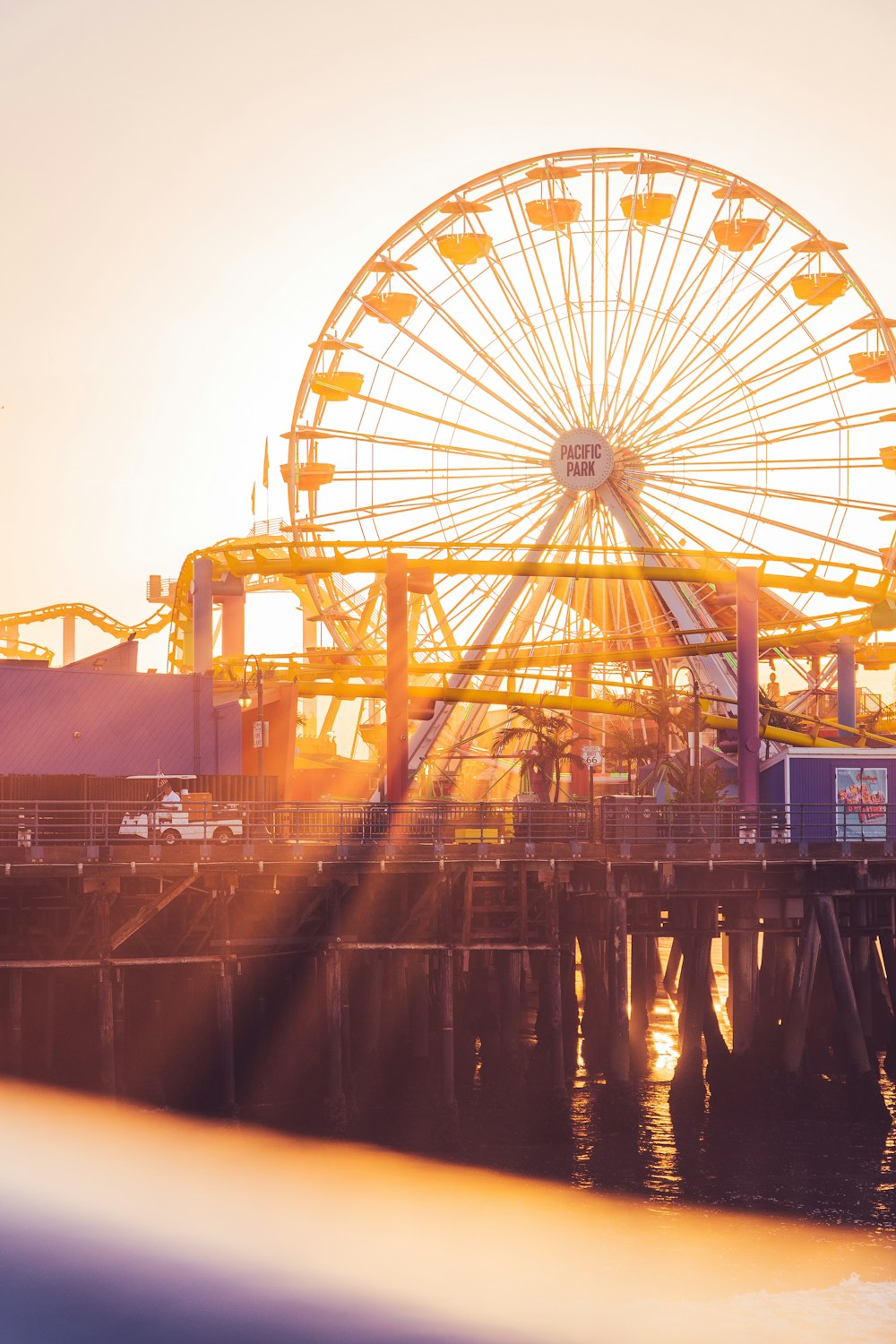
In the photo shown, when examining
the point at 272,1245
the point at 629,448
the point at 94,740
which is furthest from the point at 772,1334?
the point at 629,448

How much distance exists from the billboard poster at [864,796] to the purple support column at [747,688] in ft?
7.31

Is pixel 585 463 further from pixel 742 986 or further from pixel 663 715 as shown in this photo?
pixel 742 986

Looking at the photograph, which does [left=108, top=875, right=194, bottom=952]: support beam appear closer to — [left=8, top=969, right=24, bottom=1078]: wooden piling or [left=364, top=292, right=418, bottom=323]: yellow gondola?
[left=8, top=969, right=24, bottom=1078]: wooden piling

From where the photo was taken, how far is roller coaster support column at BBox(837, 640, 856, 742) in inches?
2702

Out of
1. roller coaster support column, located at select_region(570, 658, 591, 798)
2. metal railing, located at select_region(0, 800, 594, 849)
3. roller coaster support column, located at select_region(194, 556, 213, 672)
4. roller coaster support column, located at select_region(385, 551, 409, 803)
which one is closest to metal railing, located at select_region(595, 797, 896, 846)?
metal railing, located at select_region(0, 800, 594, 849)

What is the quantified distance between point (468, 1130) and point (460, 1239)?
23.0 feet

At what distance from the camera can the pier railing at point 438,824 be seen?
43.4m

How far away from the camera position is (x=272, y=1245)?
34.6 m

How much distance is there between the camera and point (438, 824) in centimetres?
4381

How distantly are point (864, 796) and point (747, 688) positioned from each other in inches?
180

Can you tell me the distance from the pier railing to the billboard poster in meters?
0.06

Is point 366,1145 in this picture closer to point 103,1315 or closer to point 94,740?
point 103,1315

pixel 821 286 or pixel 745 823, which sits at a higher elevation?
pixel 821 286

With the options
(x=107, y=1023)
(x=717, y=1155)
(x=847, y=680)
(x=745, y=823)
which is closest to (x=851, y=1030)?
(x=717, y=1155)
